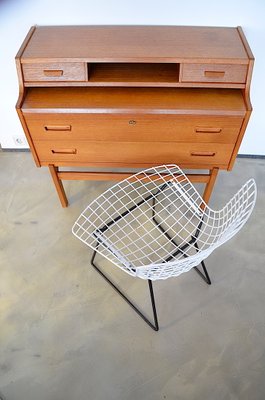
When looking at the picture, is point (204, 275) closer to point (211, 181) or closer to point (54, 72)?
point (211, 181)

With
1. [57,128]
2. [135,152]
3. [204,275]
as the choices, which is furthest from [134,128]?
[204,275]

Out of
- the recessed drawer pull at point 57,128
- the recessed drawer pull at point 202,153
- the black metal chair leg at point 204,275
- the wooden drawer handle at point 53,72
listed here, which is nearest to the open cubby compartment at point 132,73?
the wooden drawer handle at point 53,72

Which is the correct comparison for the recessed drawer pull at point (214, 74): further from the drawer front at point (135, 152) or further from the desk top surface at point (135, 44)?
the drawer front at point (135, 152)

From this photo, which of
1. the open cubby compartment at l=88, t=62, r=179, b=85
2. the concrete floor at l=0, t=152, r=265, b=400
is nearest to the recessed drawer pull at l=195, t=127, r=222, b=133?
the open cubby compartment at l=88, t=62, r=179, b=85

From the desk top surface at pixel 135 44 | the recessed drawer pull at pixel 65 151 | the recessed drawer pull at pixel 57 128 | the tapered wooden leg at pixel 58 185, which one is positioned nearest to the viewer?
the desk top surface at pixel 135 44

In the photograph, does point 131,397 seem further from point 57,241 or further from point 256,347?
point 57,241

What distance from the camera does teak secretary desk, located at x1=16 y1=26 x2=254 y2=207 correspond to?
→ 139cm

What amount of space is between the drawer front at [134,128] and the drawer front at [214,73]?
17 cm

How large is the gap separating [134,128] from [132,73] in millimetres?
255

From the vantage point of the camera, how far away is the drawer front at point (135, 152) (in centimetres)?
155

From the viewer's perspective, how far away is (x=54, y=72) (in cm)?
141

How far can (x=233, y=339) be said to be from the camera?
1.51 meters

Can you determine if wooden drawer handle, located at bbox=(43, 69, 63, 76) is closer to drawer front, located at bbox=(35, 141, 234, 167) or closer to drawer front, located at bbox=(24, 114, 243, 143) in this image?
drawer front, located at bbox=(24, 114, 243, 143)

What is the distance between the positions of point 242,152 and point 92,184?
1.07 m
